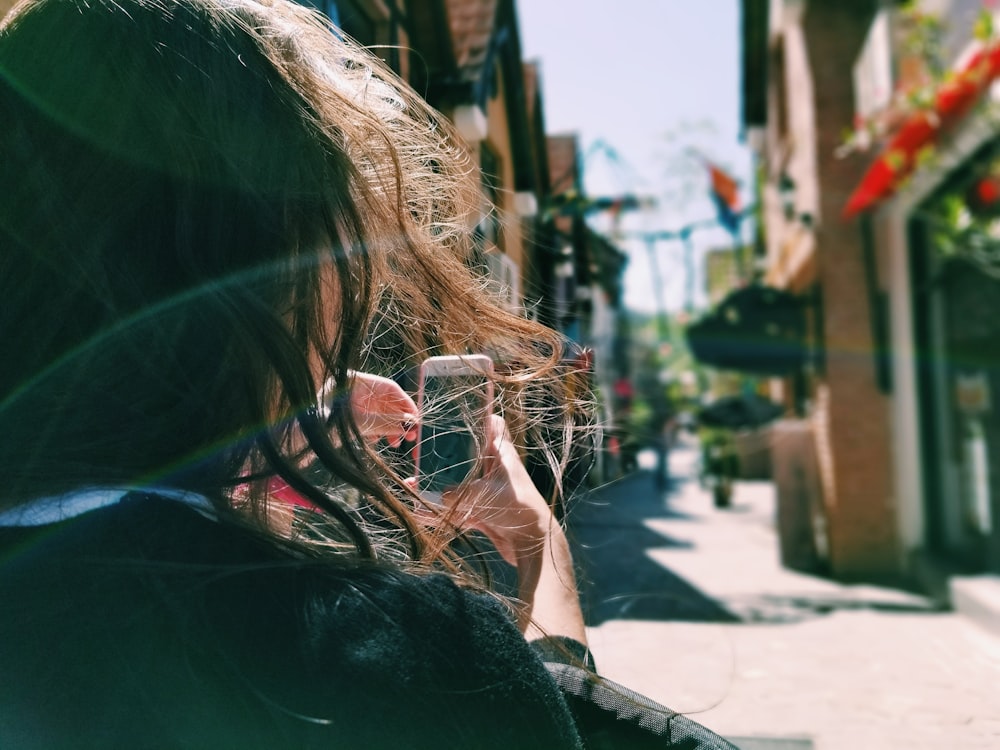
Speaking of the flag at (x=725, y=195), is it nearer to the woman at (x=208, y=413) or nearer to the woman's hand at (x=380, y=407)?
the woman's hand at (x=380, y=407)

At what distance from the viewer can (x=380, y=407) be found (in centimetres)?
107

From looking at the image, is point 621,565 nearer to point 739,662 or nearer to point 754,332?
point 739,662

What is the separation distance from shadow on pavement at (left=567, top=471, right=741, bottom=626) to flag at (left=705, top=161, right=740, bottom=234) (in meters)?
0.96

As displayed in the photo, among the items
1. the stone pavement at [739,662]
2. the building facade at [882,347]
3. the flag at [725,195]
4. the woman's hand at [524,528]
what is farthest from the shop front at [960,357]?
the woman's hand at [524,528]

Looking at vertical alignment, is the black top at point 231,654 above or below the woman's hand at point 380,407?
below

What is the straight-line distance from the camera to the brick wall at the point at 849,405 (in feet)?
27.7

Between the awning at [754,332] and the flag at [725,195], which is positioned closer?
the flag at [725,195]

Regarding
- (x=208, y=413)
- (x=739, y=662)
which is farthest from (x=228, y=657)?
(x=739, y=662)

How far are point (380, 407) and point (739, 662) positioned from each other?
118 cm

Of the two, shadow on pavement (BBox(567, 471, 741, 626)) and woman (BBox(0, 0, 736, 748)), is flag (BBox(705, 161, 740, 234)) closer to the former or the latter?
shadow on pavement (BBox(567, 471, 741, 626))

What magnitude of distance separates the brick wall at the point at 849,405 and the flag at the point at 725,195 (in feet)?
19.0

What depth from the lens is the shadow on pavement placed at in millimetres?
1347

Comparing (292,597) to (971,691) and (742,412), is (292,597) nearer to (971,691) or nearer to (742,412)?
(971,691)

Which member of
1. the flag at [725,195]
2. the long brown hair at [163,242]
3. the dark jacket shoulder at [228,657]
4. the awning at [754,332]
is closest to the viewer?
the dark jacket shoulder at [228,657]
